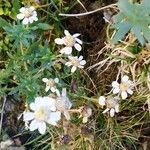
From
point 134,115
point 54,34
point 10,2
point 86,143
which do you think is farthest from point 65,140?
point 10,2

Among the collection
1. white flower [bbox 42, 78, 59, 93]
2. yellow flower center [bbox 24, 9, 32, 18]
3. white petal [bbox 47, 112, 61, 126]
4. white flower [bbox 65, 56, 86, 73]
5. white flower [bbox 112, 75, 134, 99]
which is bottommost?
white petal [bbox 47, 112, 61, 126]

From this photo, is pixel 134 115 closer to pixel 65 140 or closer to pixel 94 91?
pixel 94 91

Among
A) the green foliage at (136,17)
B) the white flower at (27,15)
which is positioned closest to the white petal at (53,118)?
the green foliage at (136,17)

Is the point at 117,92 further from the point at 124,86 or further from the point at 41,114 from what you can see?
the point at 41,114

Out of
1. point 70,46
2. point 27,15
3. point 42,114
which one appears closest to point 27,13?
point 27,15

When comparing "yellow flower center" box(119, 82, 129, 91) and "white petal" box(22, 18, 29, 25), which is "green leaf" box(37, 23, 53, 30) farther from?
"yellow flower center" box(119, 82, 129, 91)

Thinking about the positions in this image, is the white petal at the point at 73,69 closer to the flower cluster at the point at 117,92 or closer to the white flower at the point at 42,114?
the flower cluster at the point at 117,92

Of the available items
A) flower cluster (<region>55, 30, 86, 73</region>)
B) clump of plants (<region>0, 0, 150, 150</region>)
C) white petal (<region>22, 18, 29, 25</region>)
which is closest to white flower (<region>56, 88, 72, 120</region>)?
clump of plants (<region>0, 0, 150, 150</region>)
